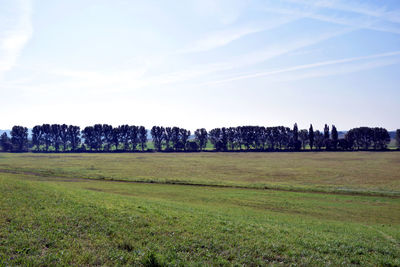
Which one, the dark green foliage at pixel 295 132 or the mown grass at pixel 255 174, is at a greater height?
the dark green foliage at pixel 295 132

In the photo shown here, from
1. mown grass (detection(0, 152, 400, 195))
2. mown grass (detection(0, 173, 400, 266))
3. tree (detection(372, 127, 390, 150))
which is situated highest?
tree (detection(372, 127, 390, 150))

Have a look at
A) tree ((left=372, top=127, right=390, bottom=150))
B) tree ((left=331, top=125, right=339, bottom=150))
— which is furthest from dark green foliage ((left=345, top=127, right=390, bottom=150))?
tree ((left=331, top=125, right=339, bottom=150))

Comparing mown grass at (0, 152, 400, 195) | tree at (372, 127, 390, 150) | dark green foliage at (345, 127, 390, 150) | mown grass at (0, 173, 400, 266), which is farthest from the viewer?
dark green foliage at (345, 127, 390, 150)

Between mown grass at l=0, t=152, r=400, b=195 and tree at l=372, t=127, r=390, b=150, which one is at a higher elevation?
tree at l=372, t=127, r=390, b=150

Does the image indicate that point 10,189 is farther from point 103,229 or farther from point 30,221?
Result: point 103,229

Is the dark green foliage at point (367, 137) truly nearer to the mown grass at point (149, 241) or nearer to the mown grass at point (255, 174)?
the mown grass at point (255, 174)

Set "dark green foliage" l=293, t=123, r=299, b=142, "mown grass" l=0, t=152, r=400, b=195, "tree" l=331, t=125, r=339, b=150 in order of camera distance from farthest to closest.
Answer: "dark green foliage" l=293, t=123, r=299, b=142 < "tree" l=331, t=125, r=339, b=150 < "mown grass" l=0, t=152, r=400, b=195

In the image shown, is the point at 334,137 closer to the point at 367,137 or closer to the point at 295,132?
the point at 367,137

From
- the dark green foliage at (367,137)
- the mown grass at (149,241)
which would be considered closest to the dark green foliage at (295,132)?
the dark green foliage at (367,137)

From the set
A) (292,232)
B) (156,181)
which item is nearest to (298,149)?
(156,181)

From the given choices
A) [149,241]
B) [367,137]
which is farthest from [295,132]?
[149,241]

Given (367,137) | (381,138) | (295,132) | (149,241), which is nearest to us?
(149,241)

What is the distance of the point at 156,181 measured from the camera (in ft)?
178

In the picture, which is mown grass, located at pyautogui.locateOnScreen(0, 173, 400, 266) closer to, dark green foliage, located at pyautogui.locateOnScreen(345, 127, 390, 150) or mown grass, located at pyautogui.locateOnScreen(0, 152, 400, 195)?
mown grass, located at pyautogui.locateOnScreen(0, 152, 400, 195)
